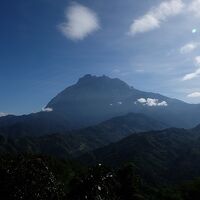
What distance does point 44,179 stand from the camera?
29.6 metres

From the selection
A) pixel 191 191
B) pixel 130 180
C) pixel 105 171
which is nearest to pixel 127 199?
pixel 130 180

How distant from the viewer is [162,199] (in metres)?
148

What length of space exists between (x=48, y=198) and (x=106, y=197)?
4461mm

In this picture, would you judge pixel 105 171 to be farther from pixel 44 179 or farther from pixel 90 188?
pixel 44 179

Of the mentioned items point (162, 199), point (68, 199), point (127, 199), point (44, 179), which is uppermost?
point (44, 179)

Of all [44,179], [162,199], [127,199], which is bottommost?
[162,199]

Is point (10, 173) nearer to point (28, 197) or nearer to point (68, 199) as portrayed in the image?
point (28, 197)

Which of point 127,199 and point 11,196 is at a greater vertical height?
point 11,196

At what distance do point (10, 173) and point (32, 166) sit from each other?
5.87 ft

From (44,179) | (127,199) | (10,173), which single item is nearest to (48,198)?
(44,179)

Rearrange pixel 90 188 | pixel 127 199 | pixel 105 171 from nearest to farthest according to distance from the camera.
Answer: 1. pixel 90 188
2. pixel 105 171
3. pixel 127 199

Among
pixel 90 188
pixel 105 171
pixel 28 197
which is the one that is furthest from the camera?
pixel 105 171

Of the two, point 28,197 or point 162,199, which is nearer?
point 28,197

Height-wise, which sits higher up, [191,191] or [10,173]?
[10,173]
